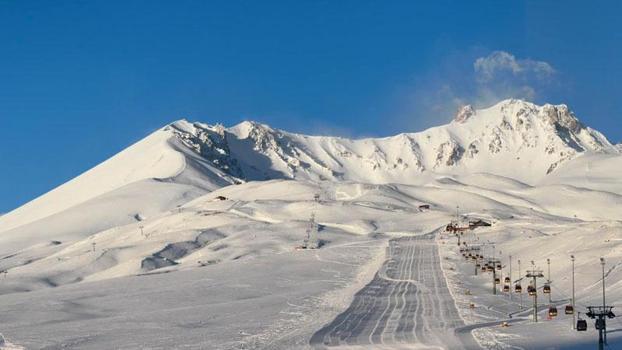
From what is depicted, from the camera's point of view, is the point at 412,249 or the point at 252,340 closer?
the point at 252,340

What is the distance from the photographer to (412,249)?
16975 cm

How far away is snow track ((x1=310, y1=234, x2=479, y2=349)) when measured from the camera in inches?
2309

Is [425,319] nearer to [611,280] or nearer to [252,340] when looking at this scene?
[252,340]

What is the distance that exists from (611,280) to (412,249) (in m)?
81.9

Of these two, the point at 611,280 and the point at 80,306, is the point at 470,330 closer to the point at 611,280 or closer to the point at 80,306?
the point at 611,280

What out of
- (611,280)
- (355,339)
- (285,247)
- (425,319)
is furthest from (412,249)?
(355,339)

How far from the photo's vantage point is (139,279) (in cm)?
12150

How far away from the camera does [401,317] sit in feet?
242

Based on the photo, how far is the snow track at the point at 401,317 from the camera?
192ft

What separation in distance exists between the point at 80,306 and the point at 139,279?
33.9 meters

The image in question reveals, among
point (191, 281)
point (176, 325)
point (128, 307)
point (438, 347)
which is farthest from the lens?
point (191, 281)

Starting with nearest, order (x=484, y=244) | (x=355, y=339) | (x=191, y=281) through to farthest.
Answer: (x=355, y=339)
(x=191, y=281)
(x=484, y=244)

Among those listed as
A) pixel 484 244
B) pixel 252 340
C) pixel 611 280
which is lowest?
pixel 252 340

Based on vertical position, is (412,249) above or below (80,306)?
above
